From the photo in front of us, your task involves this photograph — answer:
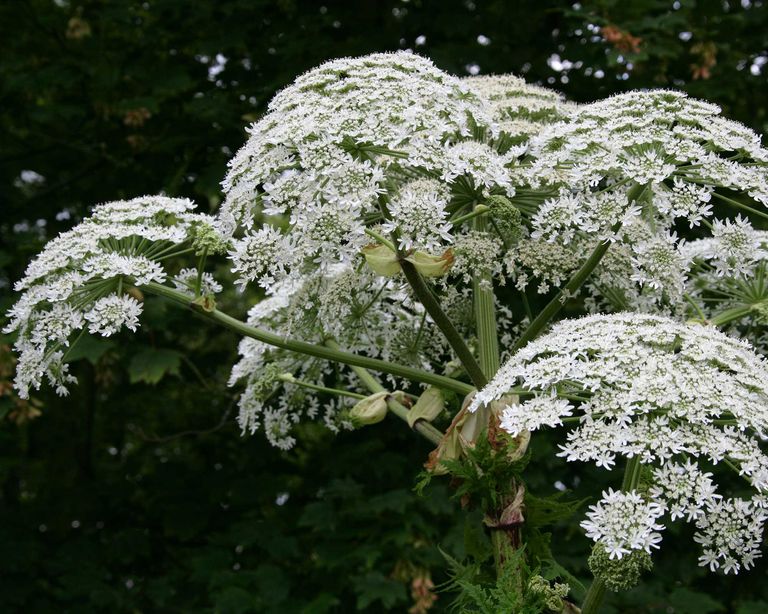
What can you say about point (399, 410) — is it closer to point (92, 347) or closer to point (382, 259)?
point (382, 259)

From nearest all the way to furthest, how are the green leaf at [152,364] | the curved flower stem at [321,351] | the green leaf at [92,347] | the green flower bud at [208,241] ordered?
the curved flower stem at [321,351] → the green flower bud at [208,241] → the green leaf at [92,347] → the green leaf at [152,364]

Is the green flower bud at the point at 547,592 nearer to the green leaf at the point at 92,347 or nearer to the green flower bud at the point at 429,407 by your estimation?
the green flower bud at the point at 429,407

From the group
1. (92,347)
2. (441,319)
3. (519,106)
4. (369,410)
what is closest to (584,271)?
(441,319)

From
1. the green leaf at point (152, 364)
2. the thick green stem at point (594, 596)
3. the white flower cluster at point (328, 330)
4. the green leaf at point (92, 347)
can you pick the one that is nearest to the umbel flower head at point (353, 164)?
the white flower cluster at point (328, 330)

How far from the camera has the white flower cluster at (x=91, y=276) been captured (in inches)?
129

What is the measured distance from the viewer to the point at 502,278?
3357 mm

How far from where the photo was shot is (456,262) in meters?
3.23

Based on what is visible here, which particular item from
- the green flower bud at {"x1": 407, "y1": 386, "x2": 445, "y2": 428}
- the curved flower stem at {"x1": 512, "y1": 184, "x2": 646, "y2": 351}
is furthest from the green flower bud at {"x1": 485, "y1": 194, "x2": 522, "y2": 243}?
the green flower bud at {"x1": 407, "y1": 386, "x2": 445, "y2": 428}

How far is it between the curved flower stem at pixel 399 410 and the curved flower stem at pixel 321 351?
0.22 m

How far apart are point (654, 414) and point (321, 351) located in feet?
4.16

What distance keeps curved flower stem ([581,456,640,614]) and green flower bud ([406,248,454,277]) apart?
32.4 inches

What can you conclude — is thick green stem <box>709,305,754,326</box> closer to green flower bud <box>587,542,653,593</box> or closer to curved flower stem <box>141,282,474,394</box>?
curved flower stem <box>141,282,474,394</box>

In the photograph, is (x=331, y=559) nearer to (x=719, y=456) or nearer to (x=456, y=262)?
(x=456, y=262)

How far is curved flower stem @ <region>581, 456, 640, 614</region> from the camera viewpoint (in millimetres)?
2674
